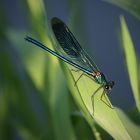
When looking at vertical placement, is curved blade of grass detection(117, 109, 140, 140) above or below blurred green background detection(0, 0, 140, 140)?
below

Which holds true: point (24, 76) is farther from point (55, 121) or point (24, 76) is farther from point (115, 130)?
point (115, 130)

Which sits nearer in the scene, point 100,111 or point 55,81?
point 100,111

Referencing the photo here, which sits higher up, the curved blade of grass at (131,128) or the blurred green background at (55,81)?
the blurred green background at (55,81)

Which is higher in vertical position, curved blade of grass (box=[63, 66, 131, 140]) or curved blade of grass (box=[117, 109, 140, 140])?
curved blade of grass (box=[63, 66, 131, 140])

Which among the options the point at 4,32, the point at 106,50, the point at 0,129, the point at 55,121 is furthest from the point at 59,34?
the point at 106,50

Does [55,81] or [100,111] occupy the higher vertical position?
[55,81]

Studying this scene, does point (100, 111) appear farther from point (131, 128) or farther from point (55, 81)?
point (55, 81)

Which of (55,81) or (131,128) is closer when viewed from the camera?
(131,128)

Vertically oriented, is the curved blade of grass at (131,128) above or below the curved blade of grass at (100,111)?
below

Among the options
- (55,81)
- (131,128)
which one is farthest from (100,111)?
(55,81)
